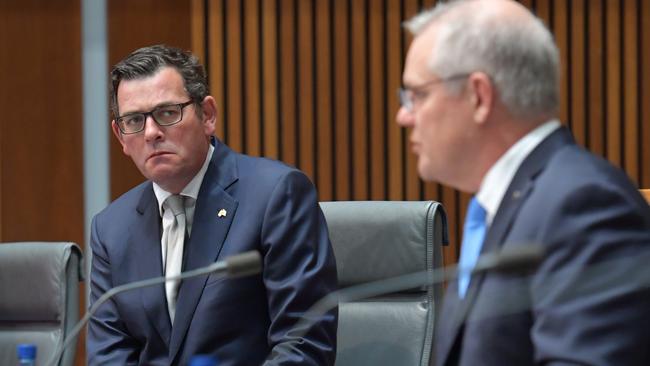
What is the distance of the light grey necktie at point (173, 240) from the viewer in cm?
272

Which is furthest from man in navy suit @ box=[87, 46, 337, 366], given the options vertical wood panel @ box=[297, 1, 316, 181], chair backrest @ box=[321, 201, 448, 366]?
vertical wood panel @ box=[297, 1, 316, 181]

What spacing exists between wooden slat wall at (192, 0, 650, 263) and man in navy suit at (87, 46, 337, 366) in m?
2.48

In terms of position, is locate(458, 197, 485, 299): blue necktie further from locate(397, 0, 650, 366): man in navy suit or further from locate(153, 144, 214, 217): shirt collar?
locate(153, 144, 214, 217): shirt collar

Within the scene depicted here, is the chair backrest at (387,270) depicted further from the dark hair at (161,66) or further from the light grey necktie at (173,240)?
the dark hair at (161,66)

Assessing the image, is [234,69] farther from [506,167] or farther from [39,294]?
[506,167]

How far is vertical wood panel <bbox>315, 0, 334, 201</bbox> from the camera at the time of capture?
5312mm

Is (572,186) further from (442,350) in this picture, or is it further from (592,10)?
(592,10)

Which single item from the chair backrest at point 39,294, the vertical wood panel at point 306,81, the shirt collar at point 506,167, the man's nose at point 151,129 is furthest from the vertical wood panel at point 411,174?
the shirt collar at point 506,167

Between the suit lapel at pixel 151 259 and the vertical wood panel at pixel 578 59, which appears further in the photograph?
the vertical wood panel at pixel 578 59

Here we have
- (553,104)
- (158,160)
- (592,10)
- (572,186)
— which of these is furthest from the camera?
(592,10)

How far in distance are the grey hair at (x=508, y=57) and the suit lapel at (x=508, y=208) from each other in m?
0.06

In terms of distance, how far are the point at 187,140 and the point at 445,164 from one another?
116cm

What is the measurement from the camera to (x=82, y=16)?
17.5 ft

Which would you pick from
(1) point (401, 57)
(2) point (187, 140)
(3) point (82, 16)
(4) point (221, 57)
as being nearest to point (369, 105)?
(1) point (401, 57)
